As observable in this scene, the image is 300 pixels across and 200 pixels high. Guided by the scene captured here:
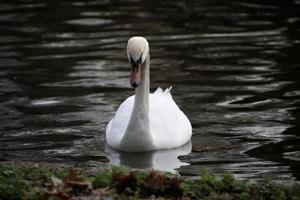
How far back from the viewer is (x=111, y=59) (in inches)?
659

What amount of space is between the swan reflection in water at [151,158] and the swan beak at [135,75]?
0.95 metres

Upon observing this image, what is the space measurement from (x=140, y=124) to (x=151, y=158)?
0.50 meters

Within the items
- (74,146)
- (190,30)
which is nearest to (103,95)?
(74,146)

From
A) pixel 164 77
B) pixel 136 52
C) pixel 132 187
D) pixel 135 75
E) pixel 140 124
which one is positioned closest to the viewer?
pixel 132 187

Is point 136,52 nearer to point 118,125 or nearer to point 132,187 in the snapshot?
point 118,125

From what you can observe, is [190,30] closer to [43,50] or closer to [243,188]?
[43,50]

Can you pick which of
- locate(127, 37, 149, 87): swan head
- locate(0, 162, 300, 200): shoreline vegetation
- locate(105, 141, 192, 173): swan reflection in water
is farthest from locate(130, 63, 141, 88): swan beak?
locate(0, 162, 300, 200): shoreline vegetation

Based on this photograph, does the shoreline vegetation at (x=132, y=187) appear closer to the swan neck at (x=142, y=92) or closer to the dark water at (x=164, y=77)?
the dark water at (x=164, y=77)

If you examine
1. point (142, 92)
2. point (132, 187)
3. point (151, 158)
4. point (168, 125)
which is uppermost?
point (142, 92)

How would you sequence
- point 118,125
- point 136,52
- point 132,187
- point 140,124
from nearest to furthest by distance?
1. point 132,187
2. point 136,52
3. point 140,124
4. point 118,125

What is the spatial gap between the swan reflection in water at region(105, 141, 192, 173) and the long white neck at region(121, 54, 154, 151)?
0.11 meters

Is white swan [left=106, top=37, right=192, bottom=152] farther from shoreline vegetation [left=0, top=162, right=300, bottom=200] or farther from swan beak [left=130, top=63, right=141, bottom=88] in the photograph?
shoreline vegetation [left=0, top=162, right=300, bottom=200]

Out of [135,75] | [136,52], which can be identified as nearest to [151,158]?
[135,75]

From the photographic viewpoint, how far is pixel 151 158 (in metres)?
12.0
